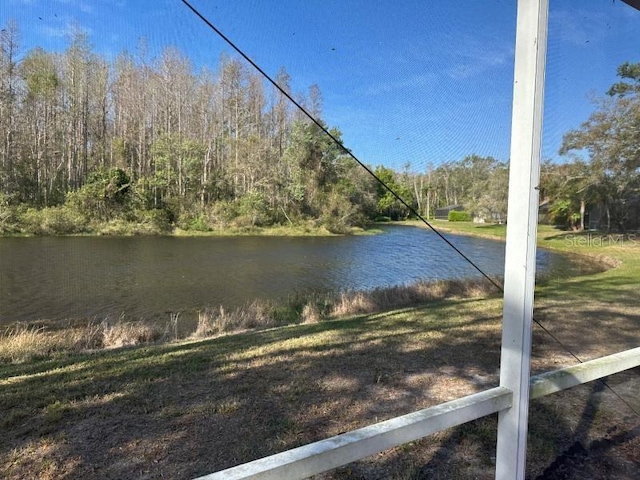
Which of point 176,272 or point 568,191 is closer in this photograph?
point 568,191

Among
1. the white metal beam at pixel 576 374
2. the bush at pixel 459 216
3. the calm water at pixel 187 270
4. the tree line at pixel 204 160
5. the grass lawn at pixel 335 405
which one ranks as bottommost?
the calm water at pixel 187 270

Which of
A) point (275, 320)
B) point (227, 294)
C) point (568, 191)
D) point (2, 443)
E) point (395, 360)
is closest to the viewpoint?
point (568, 191)

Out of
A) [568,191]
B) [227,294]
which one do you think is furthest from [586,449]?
[227,294]

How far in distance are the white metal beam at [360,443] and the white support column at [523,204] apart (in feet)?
0.21

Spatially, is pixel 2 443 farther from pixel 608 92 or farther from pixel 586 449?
pixel 608 92

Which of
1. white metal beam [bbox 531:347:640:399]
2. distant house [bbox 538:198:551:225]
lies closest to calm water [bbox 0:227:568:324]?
white metal beam [bbox 531:347:640:399]

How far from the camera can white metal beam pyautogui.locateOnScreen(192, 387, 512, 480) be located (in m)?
0.61

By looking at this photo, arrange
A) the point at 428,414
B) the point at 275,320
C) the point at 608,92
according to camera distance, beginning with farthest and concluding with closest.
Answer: the point at 275,320, the point at 608,92, the point at 428,414

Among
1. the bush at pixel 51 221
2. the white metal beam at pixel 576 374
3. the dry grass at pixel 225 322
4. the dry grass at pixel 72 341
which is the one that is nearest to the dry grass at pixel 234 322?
the dry grass at pixel 225 322

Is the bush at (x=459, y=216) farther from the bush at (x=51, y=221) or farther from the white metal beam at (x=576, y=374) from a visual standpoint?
the bush at (x=51, y=221)

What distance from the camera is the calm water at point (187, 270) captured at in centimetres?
777

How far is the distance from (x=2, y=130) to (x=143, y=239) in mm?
4476

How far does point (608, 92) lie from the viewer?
58.1 inches

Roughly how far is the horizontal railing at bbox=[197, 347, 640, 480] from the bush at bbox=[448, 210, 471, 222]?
824 mm
